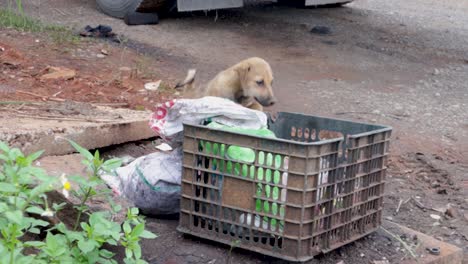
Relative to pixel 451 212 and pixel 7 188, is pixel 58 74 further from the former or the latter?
pixel 7 188

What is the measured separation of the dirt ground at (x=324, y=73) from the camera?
15.3 ft

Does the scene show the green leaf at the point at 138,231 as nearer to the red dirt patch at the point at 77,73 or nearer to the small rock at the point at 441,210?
the small rock at the point at 441,210

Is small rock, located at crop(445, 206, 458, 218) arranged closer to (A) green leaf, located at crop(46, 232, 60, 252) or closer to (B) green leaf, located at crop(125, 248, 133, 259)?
(B) green leaf, located at crop(125, 248, 133, 259)

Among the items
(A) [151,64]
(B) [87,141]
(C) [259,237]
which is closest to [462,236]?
(C) [259,237]

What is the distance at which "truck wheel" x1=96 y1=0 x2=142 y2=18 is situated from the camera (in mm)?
8922

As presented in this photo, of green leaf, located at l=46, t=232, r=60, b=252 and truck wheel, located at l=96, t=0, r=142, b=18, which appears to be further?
truck wheel, located at l=96, t=0, r=142, b=18

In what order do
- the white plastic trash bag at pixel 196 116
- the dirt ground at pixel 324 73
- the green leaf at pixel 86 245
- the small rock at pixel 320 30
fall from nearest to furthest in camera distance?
the green leaf at pixel 86 245 → the white plastic trash bag at pixel 196 116 → the dirt ground at pixel 324 73 → the small rock at pixel 320 30

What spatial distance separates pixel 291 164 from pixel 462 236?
1.73 m

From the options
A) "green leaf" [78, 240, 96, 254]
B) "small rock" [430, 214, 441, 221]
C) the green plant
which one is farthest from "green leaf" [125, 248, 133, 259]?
"small rock" [430, 214, 441, 221]

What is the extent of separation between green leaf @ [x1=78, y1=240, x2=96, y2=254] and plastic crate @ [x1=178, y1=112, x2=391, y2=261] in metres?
0.80

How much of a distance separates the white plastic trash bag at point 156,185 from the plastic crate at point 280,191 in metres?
0.21

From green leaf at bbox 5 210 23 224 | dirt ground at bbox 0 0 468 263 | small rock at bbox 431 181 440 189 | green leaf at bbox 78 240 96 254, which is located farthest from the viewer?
small rock at bbox 431 181 440 189

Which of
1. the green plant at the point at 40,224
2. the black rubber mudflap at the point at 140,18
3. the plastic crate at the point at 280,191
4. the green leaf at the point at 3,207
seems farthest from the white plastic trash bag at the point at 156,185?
the black rubber mudflap at the point at 140,18

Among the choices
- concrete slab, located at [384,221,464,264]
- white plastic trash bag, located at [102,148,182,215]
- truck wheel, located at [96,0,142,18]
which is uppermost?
truck wheel, located at [96,0,142,18]
